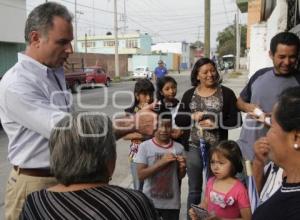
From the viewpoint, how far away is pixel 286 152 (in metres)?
1.77

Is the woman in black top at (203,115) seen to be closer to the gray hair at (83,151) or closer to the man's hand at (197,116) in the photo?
the man's hand at (197,116)

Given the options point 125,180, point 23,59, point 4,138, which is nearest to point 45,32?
point 23,59

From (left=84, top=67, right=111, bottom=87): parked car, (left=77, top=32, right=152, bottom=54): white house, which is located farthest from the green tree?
(left=84, top=67, right=111, bottom=87): parked car

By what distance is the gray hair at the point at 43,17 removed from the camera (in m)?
A: 2.62

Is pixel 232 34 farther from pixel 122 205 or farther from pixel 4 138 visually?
pixel 122 205

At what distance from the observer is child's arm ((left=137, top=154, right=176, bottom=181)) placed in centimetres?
382

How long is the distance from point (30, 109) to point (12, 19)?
2522cm

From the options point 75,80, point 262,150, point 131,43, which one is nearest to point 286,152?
point 262,150

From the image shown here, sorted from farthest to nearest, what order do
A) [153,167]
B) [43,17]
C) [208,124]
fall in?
1. [208,124]
2. [153,167]
3. [43,17]

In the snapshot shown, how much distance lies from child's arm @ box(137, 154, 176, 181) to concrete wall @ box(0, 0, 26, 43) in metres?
23.0

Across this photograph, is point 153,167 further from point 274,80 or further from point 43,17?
point 43,17

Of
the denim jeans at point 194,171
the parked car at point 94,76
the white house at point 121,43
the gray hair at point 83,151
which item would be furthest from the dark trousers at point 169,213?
the white house at point 121,43

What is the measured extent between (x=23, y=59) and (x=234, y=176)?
1873 mm

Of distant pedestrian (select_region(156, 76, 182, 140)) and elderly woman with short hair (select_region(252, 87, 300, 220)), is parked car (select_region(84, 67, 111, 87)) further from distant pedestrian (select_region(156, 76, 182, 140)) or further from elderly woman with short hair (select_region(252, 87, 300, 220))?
elderly woman with short hair (select_region(252, 87, 300, 220))
